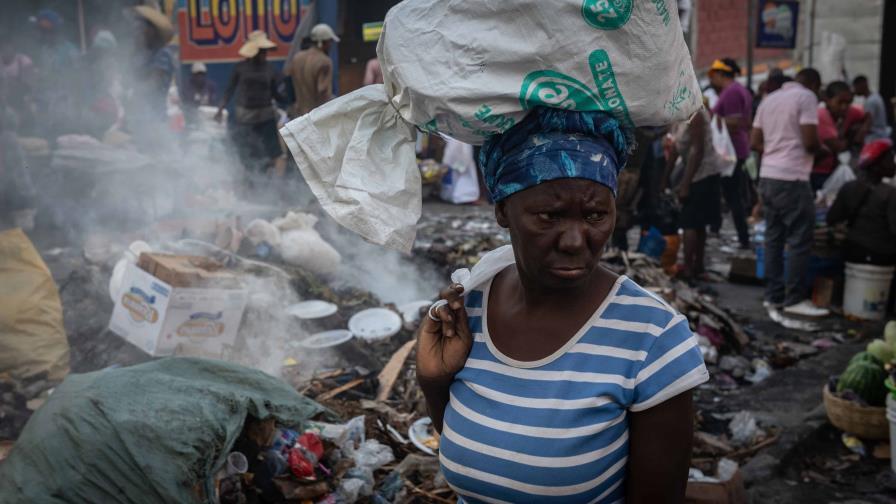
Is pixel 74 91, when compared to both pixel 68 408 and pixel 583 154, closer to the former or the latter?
pixel 68 408

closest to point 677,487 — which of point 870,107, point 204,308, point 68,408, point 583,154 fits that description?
point 583,154

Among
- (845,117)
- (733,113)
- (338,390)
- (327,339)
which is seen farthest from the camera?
(845,117)

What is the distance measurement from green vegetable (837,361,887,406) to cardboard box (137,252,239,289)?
4016 mm

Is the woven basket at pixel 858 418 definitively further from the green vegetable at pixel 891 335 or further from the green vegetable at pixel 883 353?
the green vegetable at pixel 891 335

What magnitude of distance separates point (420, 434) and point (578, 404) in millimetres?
2874

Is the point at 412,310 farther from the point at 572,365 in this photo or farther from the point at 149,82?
the point at 149,82

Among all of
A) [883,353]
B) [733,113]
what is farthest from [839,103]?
[883,353]

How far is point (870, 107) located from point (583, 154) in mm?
13883

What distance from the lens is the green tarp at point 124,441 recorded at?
123 inches

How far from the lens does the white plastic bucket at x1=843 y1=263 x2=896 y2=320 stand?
740cm

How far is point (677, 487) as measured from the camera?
69.0 inches

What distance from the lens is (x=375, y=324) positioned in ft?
20.8

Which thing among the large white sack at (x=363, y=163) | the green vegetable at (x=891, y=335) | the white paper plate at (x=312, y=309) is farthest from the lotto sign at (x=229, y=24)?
the large white sack at (x=363, y=163)

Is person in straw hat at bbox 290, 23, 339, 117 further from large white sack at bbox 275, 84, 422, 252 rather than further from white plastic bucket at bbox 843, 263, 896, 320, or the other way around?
large white sack at bbox 275, 84, 422, 252
